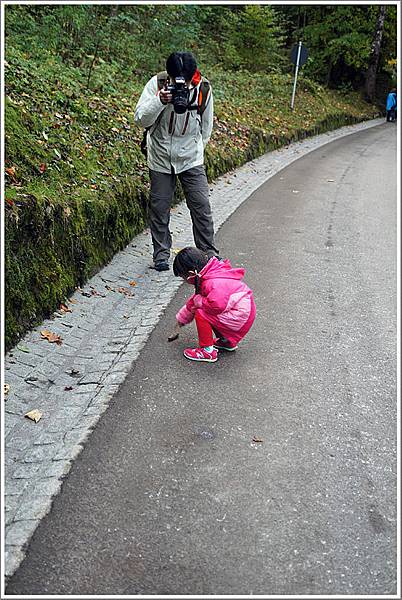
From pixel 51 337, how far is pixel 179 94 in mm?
2784

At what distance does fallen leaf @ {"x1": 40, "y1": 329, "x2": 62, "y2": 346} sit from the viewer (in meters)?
5.18

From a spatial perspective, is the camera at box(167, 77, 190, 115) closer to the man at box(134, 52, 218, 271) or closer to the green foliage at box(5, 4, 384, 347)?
the man at box(134, 52, 218, 271)

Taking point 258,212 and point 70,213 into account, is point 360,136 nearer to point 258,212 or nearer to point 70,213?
point 258,212

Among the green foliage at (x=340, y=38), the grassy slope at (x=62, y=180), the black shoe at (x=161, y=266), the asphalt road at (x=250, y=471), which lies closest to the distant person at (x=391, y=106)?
the green foliage at (x=340, y=38)

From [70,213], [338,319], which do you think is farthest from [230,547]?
[70,213]

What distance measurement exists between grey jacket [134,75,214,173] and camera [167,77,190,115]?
0.73 feet

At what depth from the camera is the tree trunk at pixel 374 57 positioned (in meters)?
32.3

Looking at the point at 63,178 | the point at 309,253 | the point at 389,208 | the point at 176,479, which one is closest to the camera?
the point at 176,479

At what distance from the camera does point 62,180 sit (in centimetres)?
683

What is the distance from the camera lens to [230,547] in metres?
3.12

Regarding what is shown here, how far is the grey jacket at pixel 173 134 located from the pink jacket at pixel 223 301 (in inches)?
89.2

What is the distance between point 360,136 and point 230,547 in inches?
931

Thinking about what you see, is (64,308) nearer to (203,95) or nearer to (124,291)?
(124,291)

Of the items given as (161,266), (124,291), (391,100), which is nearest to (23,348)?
(124,291)
